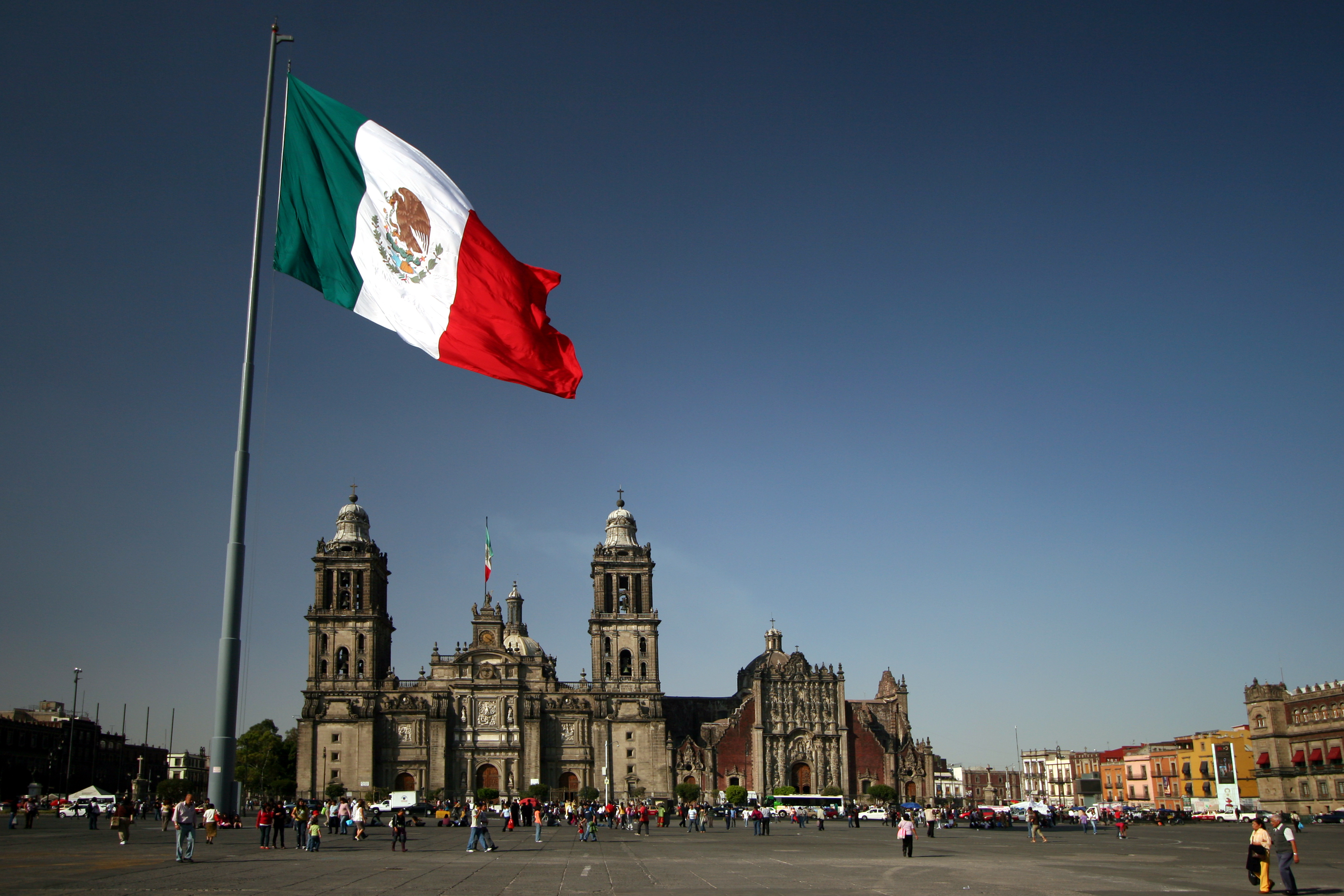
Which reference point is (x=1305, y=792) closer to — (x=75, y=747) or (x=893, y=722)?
(x=893, y=722)

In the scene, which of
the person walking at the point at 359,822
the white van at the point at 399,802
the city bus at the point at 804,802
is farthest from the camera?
→ the city bus at the point at 804,802

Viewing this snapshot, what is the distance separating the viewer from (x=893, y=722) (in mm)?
105625

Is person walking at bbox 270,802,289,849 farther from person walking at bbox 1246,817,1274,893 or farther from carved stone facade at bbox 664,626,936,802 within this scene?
carved stone facade at bbox 664,626,936,802

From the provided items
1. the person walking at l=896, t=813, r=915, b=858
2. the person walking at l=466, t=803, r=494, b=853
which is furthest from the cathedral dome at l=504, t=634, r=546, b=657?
the person walking at l=896, t=813, r=915, b=858

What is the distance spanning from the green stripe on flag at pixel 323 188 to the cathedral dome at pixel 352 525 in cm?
7994

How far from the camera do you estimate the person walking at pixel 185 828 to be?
993 inches

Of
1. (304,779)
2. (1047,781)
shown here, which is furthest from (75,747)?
(1047,781)

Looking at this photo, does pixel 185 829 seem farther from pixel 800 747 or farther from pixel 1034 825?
pixel 800 747

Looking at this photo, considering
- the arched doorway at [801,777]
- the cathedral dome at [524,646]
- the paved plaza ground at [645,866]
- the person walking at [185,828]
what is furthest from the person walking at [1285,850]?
the cathedral dome at [524,646]

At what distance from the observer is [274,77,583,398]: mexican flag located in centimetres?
1293

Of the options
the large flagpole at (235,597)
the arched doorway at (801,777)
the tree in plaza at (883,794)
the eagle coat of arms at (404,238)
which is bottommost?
the tree in plaza at (883,794)

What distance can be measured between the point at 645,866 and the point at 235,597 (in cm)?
1771

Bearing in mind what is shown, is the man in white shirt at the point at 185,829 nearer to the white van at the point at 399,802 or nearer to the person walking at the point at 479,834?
the person walking at the point at 479,834

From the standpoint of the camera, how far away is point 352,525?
3556 inches
